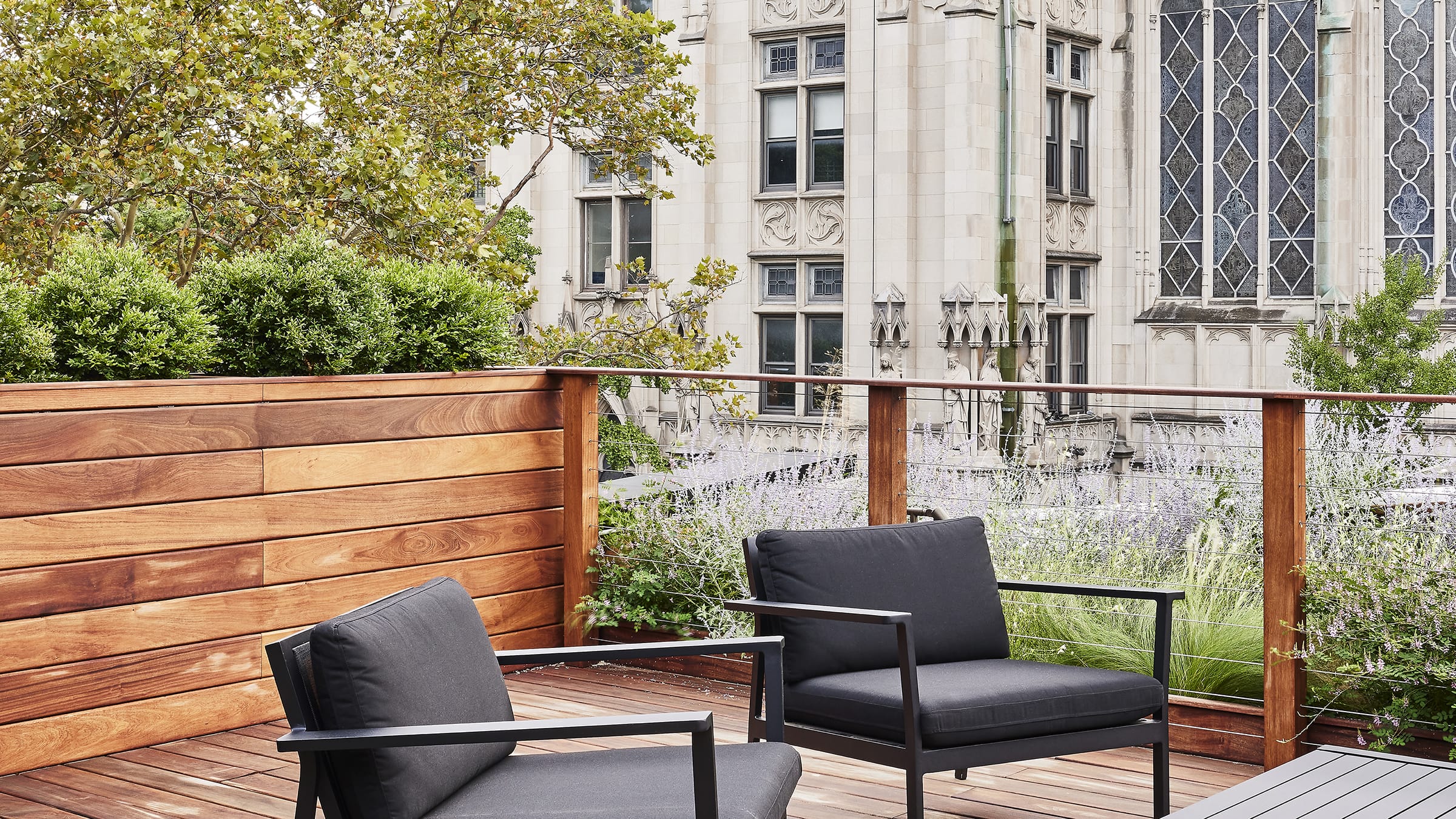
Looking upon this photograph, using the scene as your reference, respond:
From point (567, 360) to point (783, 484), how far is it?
21.1ft

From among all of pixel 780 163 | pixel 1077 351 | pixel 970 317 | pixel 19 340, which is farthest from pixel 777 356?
pixel 19 340

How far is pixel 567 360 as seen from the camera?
11758mm

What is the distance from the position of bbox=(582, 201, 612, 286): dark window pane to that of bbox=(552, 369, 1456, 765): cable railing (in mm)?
13781

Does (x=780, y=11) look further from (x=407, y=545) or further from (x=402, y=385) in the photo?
(x=407, y=545)

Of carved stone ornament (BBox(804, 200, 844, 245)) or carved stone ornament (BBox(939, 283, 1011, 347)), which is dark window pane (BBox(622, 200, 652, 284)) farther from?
carved stone ornament (BBox(939, 283, 1011, 347))

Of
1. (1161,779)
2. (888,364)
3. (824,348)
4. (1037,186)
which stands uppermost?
(1037,186)

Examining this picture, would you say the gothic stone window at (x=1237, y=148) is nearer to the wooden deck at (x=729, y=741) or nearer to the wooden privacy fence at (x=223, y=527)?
the wooden privacy fence at (x=223, y=527)

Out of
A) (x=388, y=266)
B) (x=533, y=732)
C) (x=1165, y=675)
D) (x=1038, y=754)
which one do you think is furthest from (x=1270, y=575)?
(x=388, y=266)

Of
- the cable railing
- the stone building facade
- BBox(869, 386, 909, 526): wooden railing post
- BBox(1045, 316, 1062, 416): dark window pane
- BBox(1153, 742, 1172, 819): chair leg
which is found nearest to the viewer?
BBox(1153, 742, 1172, 819): chair leg

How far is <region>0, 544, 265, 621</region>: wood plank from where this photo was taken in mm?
4105

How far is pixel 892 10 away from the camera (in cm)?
1780

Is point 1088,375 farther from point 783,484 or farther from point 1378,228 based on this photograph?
point 783,484

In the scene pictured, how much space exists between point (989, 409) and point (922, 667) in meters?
13.4

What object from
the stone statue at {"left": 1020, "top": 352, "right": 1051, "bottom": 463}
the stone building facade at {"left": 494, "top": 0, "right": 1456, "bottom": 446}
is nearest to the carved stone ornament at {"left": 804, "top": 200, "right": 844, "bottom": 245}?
the stone building facade at {"left": 494, "top": 0, "right": 1456, "bottom": 446}
